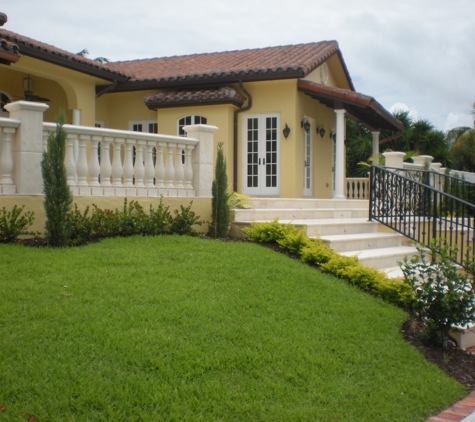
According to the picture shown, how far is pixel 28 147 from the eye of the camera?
7230mm

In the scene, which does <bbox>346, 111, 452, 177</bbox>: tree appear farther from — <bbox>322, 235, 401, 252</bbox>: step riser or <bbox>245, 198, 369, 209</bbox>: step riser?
<bbox>322, 235, 401, 252</bbox>: step riser

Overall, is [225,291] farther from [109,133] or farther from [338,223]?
[338,223]

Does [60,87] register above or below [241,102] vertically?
above

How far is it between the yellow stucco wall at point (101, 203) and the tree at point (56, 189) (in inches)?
20.2

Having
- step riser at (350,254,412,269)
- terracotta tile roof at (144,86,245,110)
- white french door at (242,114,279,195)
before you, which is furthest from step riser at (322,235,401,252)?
terracotta tile roof at (144,86,245,110)

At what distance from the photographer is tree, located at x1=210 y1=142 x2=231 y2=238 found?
28.6 ft

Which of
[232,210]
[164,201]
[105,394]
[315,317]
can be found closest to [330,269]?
[315,317]

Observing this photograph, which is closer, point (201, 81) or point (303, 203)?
point (303, 203)

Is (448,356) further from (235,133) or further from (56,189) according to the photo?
(235,133)

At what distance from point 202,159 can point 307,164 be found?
5782 mm

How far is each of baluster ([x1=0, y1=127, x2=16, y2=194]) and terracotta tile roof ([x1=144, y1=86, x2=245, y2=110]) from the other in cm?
663

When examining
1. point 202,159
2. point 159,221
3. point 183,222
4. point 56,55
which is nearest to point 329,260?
point 183,222

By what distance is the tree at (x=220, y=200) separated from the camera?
8711 mm

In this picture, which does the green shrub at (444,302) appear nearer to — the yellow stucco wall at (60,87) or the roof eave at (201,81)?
the roof eave at (201,81)
